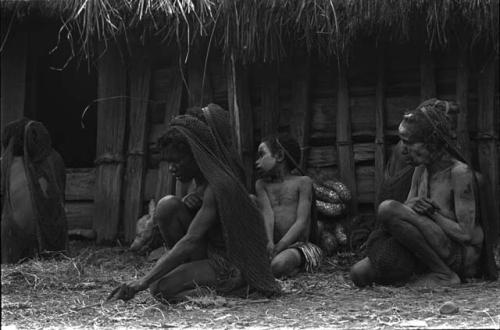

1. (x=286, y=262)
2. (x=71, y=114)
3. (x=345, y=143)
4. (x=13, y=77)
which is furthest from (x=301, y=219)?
(x=71, y=114)

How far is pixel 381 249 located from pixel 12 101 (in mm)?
4494

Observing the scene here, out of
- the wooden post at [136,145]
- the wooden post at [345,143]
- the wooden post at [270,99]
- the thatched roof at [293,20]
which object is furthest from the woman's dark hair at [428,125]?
the wooden post at [136,145]

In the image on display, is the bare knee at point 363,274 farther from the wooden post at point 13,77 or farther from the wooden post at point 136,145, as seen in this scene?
the wooden post at point 13,77

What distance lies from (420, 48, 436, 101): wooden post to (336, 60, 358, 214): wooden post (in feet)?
2.24

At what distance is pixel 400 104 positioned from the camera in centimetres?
761

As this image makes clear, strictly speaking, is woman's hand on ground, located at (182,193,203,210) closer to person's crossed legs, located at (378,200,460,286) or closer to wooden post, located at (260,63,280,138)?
person's crossed legs, located at (378,200,460,286)

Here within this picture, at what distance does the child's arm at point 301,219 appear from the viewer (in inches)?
257

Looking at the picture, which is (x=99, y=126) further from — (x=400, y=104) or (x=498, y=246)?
(x=498, y=246)

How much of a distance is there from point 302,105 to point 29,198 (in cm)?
257

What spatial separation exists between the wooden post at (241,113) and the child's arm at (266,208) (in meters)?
0.61

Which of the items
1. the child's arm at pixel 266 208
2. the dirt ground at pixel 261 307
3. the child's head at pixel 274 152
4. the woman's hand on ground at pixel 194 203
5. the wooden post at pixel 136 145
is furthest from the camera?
the wooden post at pixel 136 145

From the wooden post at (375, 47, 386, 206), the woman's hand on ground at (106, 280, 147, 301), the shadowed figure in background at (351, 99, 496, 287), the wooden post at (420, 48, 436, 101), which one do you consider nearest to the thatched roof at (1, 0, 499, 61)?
the wooden post at (420, 48, 436, 101)

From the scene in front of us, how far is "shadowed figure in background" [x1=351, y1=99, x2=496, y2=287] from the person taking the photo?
18.0 feet

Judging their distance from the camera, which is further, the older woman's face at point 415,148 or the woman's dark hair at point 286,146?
the woman's dark hair at point 286,146
